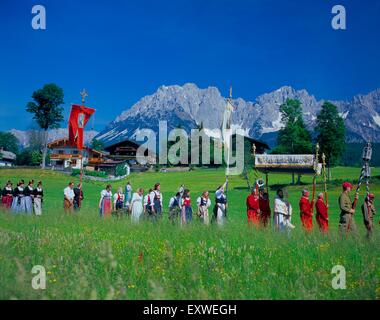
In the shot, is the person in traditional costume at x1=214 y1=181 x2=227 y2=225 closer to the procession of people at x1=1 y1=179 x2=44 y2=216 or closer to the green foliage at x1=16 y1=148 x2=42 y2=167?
the procession of people at x1=1 y1=179 x2=44 y2=216

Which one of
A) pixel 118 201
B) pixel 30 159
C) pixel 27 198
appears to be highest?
pixel 30 159

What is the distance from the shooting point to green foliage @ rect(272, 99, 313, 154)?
6225 centimetres

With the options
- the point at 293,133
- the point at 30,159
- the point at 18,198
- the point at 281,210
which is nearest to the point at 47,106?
the point at 30,159

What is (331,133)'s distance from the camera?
203ft

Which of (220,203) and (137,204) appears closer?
(220,203)

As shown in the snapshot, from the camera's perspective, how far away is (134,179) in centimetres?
6231

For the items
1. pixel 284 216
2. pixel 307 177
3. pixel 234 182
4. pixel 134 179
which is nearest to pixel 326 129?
pixel 307 177

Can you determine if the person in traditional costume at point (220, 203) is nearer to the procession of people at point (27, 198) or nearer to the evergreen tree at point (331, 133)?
the procession of people at point (27, 198)

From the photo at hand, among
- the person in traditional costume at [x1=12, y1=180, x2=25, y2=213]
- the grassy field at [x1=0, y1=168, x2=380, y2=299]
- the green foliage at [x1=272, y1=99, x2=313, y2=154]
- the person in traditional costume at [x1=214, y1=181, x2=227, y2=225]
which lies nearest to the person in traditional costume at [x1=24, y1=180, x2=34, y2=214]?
the person in traditional costume at [x1=12, y1=180, x2=25, y2=213]

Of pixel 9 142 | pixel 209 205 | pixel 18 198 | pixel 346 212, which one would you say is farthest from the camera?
pixel 9 142

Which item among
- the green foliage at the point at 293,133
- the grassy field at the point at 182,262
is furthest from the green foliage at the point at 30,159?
the grassy field at the point at 182,262

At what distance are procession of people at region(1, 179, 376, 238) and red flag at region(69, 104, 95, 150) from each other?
210cm

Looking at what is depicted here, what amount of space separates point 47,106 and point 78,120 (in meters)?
47.7

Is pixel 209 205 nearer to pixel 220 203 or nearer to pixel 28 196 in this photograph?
pixel 220 203
